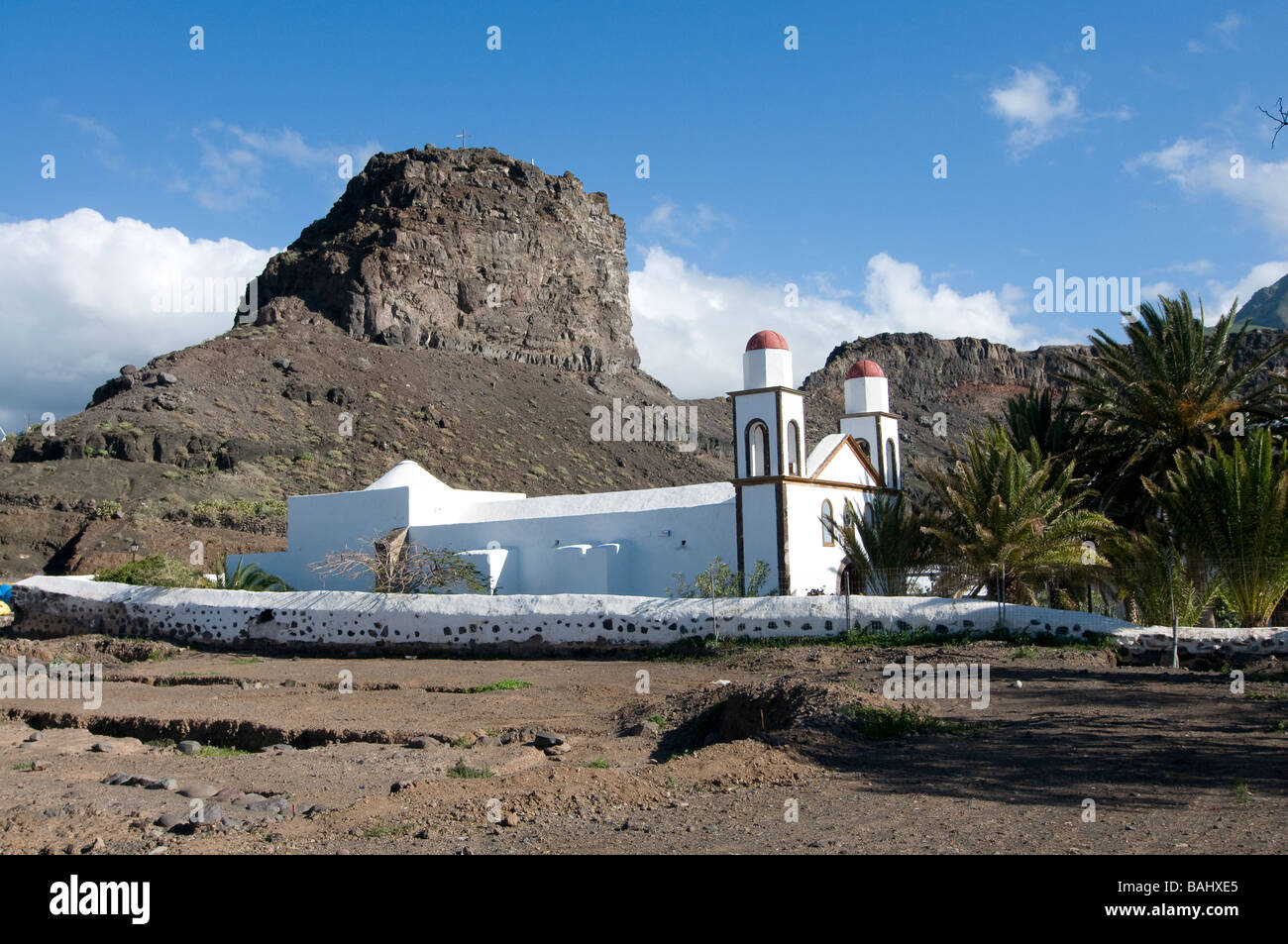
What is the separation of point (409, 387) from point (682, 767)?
214 ft

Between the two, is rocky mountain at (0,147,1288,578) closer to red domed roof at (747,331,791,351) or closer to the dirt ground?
red domed roof at (747,331,791,351)

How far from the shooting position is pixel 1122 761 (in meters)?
8.35

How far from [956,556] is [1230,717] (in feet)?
27.8

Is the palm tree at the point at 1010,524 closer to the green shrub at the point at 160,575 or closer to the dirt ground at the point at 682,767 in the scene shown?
the dirt ground at the point at 682,767

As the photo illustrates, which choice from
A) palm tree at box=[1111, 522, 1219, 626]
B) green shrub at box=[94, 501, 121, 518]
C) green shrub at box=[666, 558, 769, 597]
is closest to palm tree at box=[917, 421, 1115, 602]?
palm tree at box=[1111, 522, 1219, 626]

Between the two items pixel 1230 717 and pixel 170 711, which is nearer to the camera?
pixel 1230 717

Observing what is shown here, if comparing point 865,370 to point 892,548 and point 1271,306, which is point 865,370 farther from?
point 1271,306

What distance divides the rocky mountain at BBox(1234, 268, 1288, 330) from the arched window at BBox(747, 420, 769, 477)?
132015mm

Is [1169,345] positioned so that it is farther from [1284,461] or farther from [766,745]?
[766,745]

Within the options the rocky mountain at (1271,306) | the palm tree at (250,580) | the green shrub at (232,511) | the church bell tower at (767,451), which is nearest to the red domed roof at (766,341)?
the church bell tower at (767,451)

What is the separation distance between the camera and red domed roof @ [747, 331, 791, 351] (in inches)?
890

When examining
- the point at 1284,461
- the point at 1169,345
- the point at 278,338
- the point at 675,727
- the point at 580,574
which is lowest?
the point at 675,727

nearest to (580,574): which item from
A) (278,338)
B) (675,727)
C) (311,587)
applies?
(311,587)

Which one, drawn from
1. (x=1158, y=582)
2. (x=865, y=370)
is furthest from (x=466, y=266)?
(x=1158, y=582)
